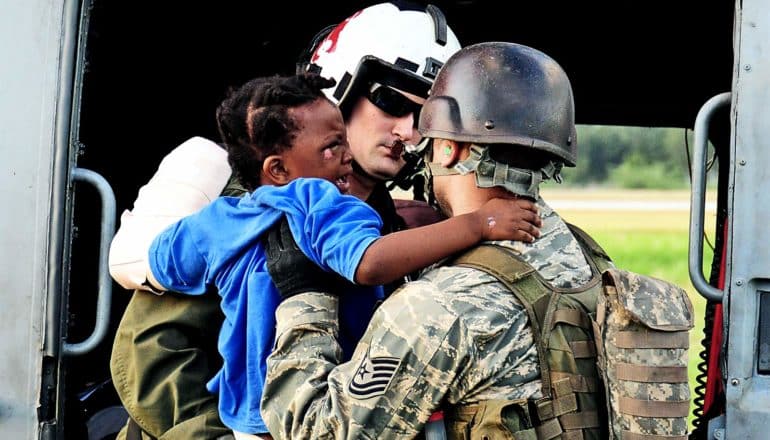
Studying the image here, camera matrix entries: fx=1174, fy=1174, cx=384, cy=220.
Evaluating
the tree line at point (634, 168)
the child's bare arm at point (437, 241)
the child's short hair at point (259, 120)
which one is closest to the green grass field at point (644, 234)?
the tree line at point (634, 168)

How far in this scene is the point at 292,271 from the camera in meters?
2.34

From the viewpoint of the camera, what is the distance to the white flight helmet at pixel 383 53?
3273mm

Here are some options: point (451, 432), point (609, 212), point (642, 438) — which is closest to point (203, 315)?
point (451, 432)

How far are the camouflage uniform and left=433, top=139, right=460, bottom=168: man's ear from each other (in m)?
0.23

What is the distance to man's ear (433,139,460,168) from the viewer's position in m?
2.31

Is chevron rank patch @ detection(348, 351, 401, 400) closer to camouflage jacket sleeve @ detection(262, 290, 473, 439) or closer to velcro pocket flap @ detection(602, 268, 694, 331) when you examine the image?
camouflage jacket sleeve @ detection(262, 290, 473, 439)

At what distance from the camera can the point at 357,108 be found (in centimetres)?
327

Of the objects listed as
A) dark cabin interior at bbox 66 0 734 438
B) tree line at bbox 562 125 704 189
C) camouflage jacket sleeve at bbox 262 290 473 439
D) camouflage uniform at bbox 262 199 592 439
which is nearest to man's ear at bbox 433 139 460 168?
camouflage uniform at bbox 262 199 592 439

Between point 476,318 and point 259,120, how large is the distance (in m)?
0.78

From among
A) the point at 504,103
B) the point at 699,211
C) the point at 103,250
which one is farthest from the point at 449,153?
the point at 103,250

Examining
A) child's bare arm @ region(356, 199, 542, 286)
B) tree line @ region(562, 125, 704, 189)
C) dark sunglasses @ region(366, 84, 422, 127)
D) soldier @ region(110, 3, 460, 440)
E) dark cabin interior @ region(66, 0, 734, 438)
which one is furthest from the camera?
tree line @ region(562, 125, 704, 189)

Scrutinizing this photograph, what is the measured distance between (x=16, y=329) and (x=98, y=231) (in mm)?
1644

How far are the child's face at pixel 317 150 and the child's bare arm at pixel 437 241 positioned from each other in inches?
15.2

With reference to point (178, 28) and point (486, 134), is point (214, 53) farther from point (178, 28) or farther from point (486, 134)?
point (486, 134)
